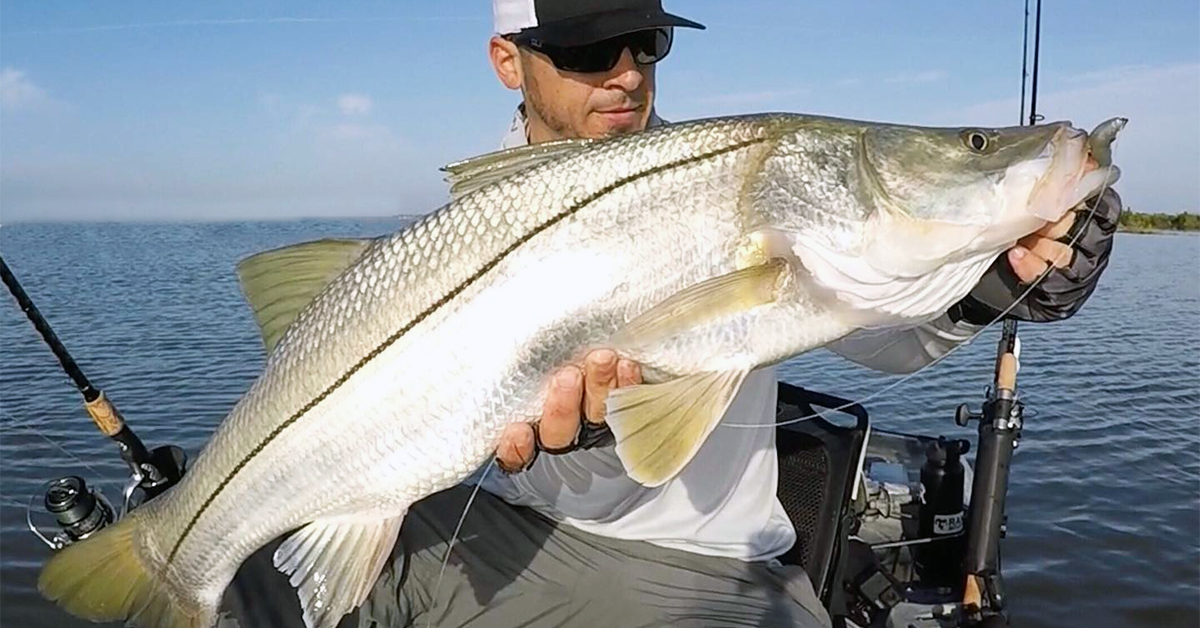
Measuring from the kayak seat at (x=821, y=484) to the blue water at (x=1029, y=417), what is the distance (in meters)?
3.78

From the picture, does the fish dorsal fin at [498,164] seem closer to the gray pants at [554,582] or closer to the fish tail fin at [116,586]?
the gray pants at [554,582]

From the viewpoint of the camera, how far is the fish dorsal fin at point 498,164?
2.24m

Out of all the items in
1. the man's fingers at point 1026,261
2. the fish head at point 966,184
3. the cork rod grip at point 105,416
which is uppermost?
the fish head at point 966,184

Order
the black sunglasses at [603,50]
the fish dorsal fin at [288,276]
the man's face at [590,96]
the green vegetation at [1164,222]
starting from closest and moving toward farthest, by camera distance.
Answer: the fish dorsal fin at [288,276] < the black sunglasses at [603,50] < the man's face at [590,96] < the green vegetation at [1164,222]

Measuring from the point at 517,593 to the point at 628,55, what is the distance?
6.14 ft

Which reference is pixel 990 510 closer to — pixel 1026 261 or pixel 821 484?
pixel 821 484

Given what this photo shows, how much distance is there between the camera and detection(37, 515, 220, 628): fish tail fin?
101 inches

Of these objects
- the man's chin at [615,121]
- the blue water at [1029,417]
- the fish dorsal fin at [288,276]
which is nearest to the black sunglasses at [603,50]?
the man's chin at [615,121]

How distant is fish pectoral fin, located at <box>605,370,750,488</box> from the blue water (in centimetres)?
504

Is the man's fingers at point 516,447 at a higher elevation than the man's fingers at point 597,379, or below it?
below

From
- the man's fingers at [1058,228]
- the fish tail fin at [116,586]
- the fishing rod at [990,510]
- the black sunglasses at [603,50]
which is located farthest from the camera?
the fishing rod at [990,510]

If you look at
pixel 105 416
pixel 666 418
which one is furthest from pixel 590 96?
pixel 105 416

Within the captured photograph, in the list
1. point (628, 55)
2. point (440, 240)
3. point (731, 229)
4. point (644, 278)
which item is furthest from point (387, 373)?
point (628, 55)

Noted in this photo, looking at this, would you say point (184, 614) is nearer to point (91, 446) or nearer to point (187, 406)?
point (91, 446)
